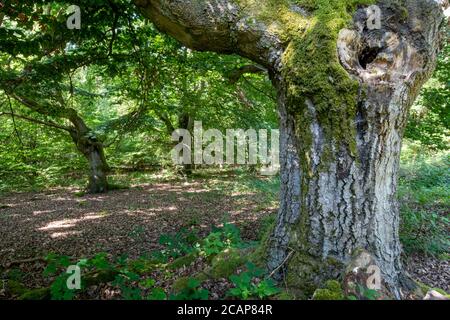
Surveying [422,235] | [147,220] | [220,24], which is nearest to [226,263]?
[220,24]

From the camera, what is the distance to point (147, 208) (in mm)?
7664

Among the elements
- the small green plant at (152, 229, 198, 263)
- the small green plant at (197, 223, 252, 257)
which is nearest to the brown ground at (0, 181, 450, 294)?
the small green plant at (152, 229, 198, 263)

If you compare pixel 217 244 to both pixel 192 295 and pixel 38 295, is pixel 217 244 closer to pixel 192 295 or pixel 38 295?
pixel 192 295

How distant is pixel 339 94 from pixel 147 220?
4981 millimetres

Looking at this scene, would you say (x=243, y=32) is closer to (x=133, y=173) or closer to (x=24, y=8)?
(x=24, y=8)

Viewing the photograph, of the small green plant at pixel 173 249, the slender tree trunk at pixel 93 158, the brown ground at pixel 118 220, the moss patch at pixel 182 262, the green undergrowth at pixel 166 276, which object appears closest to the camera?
the green undergrowth at pixel 166 276

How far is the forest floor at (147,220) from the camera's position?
398 centimetres

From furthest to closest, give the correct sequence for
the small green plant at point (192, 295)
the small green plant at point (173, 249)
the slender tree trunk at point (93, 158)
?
1. the slender tree trunk at point (93, 158)
2. the small green plant at point (173, 249)
3. the small green plant at point (192, 295)

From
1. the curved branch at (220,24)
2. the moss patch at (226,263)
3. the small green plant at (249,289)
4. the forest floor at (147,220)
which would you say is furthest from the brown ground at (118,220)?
the curved branch at (220,24)

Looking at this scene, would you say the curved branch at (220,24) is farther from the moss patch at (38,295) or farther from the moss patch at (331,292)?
the moss patch at (38,295)

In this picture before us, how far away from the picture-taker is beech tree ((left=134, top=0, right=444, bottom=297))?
2.45m

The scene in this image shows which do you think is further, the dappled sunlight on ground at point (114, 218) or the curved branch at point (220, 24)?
the dappled sunlight on ground at point (114, 218)

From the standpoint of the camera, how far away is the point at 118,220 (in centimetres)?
645
